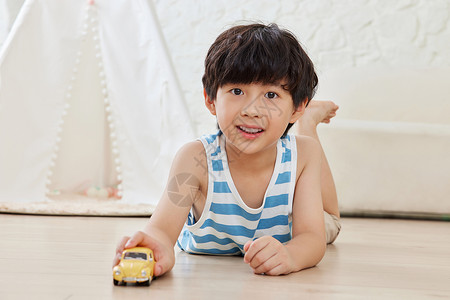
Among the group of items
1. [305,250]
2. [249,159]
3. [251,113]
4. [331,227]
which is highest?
[251,113]

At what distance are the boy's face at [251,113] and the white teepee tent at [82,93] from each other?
1.02 m

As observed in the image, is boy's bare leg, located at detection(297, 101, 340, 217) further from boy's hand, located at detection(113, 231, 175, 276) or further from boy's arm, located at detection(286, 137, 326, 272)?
boy's hand, located at detection(113, 231, 175, 276)

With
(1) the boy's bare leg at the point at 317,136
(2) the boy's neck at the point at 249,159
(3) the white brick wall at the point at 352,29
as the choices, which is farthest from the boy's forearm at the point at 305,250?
(3) the white brick wall at the point at 352,29

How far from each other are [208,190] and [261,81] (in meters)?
0.23

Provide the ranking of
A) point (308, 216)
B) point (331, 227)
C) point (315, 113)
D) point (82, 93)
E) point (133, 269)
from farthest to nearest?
point (82, 93)
point (315, 113)
point (331, 227)
point (308, 216)
point (133, 269)

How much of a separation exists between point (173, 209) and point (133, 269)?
0.20 meters

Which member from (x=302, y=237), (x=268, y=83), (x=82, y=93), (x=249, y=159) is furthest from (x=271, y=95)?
(x=82, y=93)

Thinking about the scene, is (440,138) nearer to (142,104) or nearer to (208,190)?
(142,104)

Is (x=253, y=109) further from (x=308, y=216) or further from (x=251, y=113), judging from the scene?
(x=308, y=216)

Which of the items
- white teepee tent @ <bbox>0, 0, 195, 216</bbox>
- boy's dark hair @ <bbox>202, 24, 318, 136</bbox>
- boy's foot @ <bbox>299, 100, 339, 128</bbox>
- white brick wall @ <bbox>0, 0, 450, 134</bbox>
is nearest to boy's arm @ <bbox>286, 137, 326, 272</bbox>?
boy's dark hair @ <bbox>202, 24, 318, 136</bbox>

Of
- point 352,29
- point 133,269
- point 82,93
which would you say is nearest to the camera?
point 133,269

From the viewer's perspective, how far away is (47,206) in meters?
1.78

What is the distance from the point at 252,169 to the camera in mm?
1057

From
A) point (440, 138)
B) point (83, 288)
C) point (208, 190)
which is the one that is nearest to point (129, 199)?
point (208, 190)
